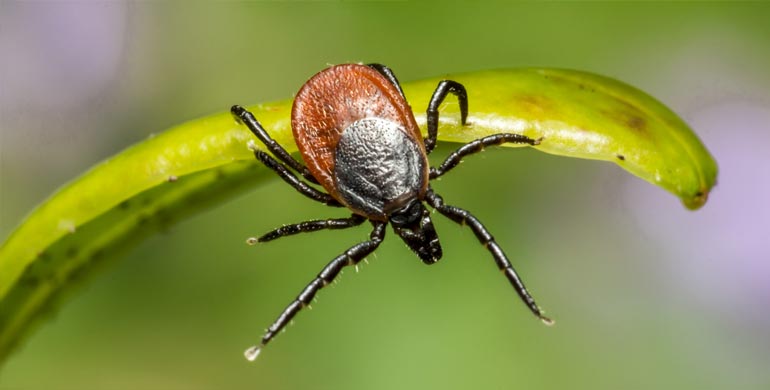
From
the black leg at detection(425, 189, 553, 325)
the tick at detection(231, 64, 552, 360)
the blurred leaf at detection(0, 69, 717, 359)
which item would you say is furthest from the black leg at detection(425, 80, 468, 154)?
the black leg at detection(425, 189, 553, 325)

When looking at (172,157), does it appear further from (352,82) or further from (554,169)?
(554,169)

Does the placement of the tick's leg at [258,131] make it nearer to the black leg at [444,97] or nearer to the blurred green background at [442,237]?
the black leg at [444,97]

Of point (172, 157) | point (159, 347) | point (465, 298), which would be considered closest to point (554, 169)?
point (465, 298)

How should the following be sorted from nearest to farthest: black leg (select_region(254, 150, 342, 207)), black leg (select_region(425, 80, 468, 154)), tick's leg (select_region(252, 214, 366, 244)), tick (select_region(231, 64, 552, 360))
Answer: black leg (select_region(425, 80, 468, 154)), black leg (select_region(254, 150, 342, 207)), tick (select_region(231, 64, 552, 360)), tick's leg (select_region(252, 214, 366, 244))

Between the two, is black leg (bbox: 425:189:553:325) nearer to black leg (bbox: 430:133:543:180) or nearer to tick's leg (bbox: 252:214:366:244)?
black leg (bbox: 430:133:543:180)

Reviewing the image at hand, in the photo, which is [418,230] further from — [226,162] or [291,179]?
[226,162]

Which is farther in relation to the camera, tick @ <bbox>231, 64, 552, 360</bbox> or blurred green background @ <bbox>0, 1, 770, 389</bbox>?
blurred green background @ <bbox>0, 1, 770, 389</bbox>
